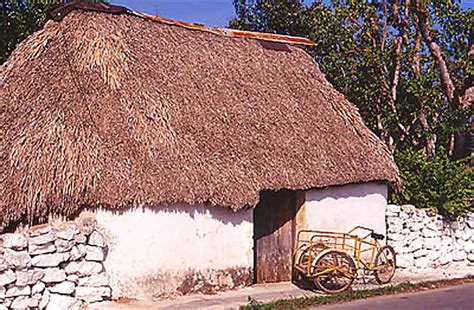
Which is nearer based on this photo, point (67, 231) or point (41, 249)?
point (41, 249)

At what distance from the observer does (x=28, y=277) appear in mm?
10008

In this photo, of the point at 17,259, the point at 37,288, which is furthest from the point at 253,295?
the point at 17,259

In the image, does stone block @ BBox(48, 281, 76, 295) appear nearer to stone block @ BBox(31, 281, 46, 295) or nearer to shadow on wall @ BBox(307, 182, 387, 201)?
stone block @ BBox(31, 281, 46, 295)

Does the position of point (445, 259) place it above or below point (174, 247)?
below

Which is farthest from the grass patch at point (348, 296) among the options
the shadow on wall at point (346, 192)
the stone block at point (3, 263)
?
the stone block at point (3, 263)

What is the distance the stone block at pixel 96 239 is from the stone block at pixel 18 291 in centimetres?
110

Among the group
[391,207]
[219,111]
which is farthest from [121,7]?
[391,207]

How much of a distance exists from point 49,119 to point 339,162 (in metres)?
5.46

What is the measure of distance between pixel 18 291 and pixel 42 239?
0.74 m

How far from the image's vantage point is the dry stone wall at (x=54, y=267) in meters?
9.89

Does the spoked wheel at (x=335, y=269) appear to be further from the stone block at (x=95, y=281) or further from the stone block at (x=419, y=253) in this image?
the stone block at (x=95, y=281)

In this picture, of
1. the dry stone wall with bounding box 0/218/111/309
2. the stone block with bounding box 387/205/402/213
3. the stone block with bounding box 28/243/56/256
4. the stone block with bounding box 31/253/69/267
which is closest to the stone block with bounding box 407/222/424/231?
the stone block with bounding box 387/205/402/213

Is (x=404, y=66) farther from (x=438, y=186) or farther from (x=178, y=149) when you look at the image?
(x=178, y=149)

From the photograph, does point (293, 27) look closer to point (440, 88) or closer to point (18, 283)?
point (440, 88)
